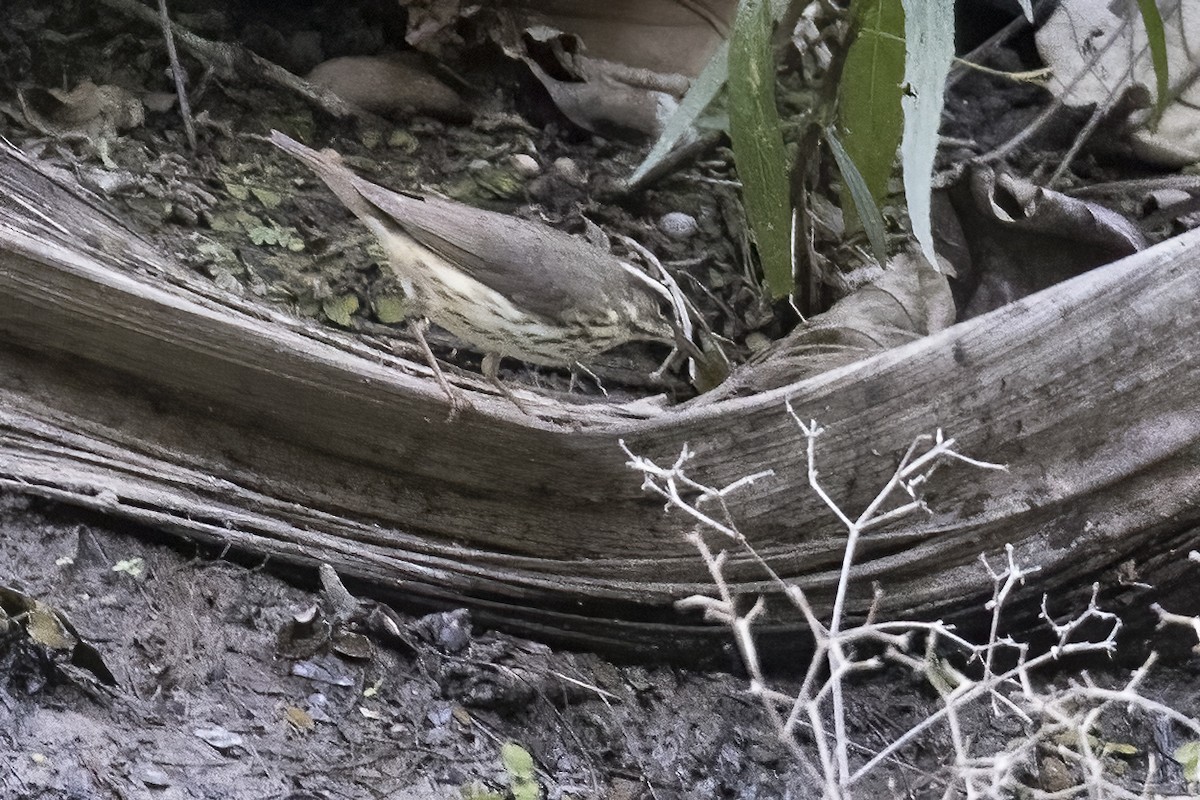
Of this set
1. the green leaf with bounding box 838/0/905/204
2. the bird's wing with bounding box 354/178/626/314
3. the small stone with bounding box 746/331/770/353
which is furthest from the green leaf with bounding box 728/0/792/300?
the bird's wing with bounding box 354/178/626/314

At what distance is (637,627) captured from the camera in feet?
6.40

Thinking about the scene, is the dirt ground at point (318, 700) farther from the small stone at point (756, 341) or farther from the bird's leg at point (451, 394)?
the small stone at point (756, 341)

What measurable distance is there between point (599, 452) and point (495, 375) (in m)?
0.54


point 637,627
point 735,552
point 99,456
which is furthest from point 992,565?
point 99,456

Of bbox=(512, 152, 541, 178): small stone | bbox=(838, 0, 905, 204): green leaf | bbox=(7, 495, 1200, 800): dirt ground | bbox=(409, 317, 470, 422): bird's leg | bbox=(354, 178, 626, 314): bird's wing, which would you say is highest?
bbox=(838, 0, 905, 204): green leaf

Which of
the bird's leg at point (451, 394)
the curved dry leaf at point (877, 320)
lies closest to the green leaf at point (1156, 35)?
the curved dry leaf at point (877, 320)

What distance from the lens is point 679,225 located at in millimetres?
2881

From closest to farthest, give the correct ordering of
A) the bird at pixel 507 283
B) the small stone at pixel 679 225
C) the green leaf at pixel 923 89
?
the green leaf at pixel 923 89 < the bird at pixel 507 283 < the small stone at pixel 679 225

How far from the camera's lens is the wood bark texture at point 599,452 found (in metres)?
1.83

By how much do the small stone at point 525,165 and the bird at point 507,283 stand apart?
360mm

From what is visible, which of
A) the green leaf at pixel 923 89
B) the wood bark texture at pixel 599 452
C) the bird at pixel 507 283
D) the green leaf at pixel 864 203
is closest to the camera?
the green leaf at pixel 923 89

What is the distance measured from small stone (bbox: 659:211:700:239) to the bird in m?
0.34

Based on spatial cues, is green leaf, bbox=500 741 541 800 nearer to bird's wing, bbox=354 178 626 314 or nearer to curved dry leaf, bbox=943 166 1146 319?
bird's wing, bbox=354 178 626 314

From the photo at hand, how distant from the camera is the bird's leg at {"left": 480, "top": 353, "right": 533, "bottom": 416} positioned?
203 cm
